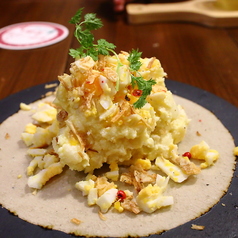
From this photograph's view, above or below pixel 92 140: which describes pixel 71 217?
below

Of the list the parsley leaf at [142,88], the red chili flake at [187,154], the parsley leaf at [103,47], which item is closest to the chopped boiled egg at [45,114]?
the parsley leaf at [103,47]

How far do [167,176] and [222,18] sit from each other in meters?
3.37

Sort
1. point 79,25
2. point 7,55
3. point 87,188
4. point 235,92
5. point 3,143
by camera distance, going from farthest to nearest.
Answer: point 7,55
point 235,92
point 3,143
point 79,25
point 87,188

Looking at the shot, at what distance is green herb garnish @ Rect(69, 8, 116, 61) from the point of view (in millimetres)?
1757

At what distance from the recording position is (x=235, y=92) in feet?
8.87

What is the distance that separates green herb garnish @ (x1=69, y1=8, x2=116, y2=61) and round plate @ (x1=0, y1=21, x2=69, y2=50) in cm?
211

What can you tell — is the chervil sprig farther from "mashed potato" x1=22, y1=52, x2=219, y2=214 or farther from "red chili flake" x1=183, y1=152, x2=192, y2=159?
"red chili flake" x1=183, y1=152, x2=192, y2=159

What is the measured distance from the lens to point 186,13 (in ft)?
14.8

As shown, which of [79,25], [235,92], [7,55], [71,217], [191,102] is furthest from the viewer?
[7,55]

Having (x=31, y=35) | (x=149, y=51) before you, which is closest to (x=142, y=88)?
(x=149, y=51)

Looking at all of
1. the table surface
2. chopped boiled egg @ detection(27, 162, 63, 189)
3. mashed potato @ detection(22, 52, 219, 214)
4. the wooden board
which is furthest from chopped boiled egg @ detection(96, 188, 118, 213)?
the wooden board

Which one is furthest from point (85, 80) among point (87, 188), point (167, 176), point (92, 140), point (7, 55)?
point (7, 55)

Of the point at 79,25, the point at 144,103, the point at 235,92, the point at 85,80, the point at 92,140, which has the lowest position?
the point at 235,92

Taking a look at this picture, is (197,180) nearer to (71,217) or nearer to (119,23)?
(71,217)
